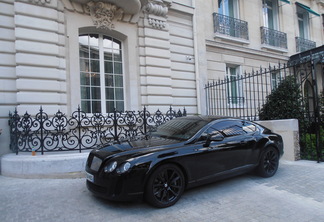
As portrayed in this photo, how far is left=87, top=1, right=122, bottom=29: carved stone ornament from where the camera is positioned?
311 inches

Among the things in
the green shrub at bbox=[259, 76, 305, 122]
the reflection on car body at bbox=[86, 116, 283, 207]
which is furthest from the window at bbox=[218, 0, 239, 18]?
the reflection on car body at bbox=[86, 116, 283, 207]

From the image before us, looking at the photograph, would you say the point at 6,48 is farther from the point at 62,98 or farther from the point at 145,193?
the point at 145,193

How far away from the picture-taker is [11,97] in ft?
22.1

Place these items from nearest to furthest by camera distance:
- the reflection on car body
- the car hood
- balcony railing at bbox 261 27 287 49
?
1. the reflection on car body
2. the car hood
3. balcony railing at bbox 261 27 287 49

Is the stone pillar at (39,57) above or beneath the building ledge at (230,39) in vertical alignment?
beneath

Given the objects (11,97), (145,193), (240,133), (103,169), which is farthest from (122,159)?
(11,97)

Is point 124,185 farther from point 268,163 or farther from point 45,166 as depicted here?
point 268,163

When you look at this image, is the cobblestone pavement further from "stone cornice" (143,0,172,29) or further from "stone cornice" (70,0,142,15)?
"stone cornice" (143,0,172,29)

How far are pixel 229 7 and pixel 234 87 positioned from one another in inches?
184

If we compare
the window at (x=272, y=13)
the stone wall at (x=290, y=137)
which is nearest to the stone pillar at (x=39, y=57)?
the stone wall at (x=290, y=137)

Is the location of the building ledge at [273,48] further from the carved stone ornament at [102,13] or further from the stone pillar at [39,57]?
the stone pillar at [39,57]

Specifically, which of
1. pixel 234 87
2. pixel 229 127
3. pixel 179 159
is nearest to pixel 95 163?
pixel 179 159

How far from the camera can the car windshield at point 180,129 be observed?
4627mm

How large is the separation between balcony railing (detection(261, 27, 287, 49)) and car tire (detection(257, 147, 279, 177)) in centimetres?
996
